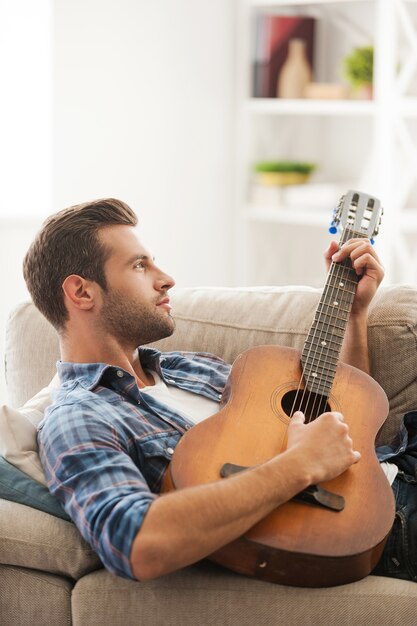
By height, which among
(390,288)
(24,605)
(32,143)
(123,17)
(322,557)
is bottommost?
(24,605)

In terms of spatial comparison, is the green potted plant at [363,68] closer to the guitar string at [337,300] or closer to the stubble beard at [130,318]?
the guitar string at [337,300]

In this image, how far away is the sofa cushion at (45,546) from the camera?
1670mm

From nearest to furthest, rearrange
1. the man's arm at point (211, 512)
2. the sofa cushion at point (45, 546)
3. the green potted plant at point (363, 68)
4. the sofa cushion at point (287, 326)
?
the man's arm at point (211, 512) → the sofa cushion at point (45, 546) → the sofa cushion at point (287, 326) → the green potted plant at point (363, 68)

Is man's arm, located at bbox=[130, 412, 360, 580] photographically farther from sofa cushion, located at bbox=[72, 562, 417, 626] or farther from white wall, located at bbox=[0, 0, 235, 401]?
white wall, located at bbox=[0, 0, 235, 401]

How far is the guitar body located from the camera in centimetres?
150

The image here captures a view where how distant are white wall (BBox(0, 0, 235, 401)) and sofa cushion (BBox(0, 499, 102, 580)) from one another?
1.87m

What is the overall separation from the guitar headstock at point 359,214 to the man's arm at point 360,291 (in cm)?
5

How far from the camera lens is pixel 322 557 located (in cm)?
149

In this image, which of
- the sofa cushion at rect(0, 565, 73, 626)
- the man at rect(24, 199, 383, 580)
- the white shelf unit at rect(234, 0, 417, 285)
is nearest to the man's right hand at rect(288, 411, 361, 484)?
the man at rect(24, 199, 383, 580)

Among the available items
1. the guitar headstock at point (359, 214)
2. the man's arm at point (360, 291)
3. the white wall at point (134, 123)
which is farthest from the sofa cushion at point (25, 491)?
the white wall at point (134, 123)

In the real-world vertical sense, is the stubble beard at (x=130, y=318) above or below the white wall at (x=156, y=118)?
below

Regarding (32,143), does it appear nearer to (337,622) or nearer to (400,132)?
(400,132)

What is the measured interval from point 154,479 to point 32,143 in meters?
2.14

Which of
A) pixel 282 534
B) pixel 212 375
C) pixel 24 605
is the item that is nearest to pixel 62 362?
pixel 212 375
